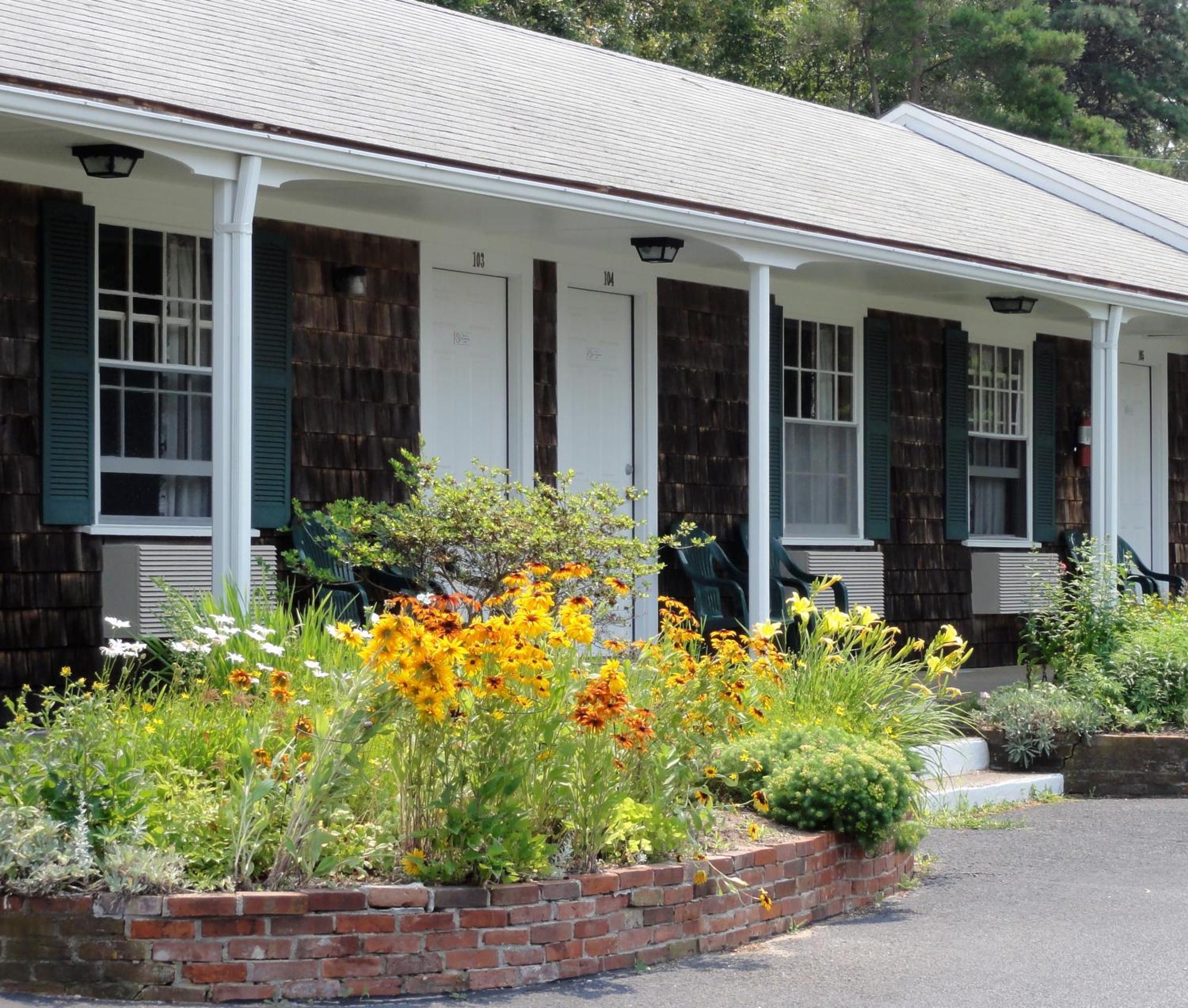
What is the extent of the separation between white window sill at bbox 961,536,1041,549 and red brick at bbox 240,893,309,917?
9840 millimetres

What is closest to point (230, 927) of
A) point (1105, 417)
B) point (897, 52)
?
point (1105, 417)

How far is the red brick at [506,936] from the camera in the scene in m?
5.39

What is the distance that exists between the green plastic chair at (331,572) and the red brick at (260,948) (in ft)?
A: 13.4

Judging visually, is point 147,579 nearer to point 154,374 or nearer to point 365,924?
point 154,374

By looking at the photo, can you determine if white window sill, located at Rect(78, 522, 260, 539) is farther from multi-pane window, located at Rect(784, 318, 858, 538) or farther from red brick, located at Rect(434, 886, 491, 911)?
multi-pane window, located at Rect(784, 318, 858, 538)

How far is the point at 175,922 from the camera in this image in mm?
5051

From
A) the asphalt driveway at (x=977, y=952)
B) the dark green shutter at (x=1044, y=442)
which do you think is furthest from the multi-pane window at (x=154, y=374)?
the dark green shutter at (x=1044, y=442)

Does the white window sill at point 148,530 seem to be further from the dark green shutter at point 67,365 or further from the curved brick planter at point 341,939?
the curved brick planter at point 341,939

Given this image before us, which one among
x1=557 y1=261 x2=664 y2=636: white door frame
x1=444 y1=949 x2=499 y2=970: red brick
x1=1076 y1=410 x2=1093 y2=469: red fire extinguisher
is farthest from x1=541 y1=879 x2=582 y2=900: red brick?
x1=1076 y1=410 x2=1093 y2=469: red fire extinguisher

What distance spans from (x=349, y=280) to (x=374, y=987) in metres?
5.64

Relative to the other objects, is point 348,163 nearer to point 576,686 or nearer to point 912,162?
point 576,686

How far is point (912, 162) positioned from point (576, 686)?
9791 mm

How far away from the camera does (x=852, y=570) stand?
13.1 metres

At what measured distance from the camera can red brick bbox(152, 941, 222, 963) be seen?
5.04 m
